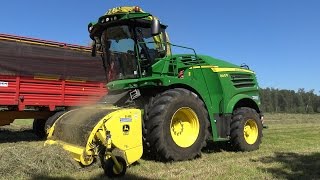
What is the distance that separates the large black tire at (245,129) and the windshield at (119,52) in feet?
8.91

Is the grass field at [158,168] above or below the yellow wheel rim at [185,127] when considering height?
below

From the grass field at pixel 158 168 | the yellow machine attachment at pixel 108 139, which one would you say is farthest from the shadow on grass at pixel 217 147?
the yellow machine attachment at pixel 108 139

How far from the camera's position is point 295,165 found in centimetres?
738

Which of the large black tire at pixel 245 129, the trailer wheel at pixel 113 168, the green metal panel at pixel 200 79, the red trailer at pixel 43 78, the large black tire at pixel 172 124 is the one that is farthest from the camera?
the red trailer at pixel 43 78

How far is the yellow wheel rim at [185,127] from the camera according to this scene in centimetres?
791

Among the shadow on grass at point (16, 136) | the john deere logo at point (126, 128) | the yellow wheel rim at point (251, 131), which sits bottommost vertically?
the shadow on grass at point (16, 136)

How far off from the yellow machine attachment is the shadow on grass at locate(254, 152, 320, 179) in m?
2.24

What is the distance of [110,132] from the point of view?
21.5 feet

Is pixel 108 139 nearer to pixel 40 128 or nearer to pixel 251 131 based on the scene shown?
pixel 251 131

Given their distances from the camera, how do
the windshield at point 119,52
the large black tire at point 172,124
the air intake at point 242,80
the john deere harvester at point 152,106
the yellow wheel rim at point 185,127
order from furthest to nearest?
the air intake at point 242,80
the windshield at point 119,52
the yellow wheel rim at point 185,127
the large black tire at point 172,124
the john deere harvester at point 152,106

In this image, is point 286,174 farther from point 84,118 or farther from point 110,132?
point 84,118

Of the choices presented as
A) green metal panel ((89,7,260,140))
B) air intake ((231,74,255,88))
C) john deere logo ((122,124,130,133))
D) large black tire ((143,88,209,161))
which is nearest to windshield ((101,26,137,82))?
green metal panel ((89,7,260,140))

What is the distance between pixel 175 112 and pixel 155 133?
0.64 m

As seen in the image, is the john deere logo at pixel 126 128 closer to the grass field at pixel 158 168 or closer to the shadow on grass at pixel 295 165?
the grass field at pixel 158 168
